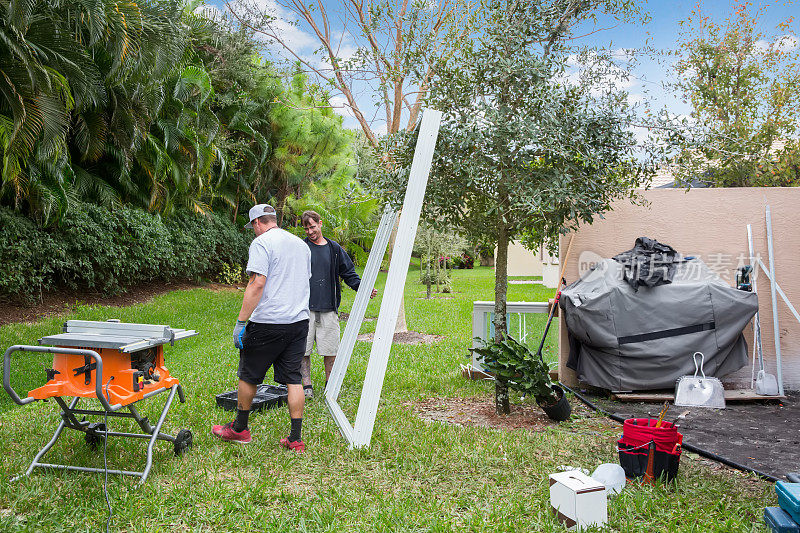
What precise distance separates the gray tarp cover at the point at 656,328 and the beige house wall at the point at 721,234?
60cm

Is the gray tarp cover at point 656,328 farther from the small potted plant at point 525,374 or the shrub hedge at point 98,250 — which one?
the shrub hedge at point 98,250

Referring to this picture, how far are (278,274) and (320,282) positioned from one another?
163cm

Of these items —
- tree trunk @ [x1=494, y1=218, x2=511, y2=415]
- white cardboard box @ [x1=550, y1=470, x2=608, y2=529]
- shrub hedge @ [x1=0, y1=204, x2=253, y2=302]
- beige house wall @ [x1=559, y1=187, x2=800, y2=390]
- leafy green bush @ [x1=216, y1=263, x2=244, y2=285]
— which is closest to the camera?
white cardboard box @ [x1=550, y1=470, x2=608, y2=529]

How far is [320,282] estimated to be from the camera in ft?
20.9

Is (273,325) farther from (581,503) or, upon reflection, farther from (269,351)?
(581,503)

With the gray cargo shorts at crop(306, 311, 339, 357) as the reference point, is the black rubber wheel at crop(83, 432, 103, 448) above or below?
below

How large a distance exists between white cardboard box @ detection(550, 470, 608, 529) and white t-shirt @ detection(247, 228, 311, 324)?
8.02ft

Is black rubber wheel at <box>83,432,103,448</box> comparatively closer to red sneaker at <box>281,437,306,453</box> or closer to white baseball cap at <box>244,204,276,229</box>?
red sneaker at <box>281,437,306,453</box>

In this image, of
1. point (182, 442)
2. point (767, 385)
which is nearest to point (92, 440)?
point (182, 442)

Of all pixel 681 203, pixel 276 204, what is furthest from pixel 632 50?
pixel 276 204

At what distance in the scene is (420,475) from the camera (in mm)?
4254

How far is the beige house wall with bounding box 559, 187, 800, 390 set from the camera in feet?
24.1

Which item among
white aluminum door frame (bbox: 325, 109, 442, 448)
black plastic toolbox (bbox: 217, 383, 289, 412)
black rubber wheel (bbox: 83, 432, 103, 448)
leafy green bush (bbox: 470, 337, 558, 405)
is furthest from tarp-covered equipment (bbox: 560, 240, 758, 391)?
black rubber wheel (bbox: 83, 432, 103, 448)

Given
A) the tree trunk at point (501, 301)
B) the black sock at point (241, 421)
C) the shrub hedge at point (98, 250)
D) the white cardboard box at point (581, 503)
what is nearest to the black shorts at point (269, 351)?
the black sock at point (241, 421)
